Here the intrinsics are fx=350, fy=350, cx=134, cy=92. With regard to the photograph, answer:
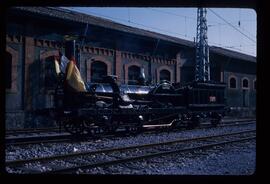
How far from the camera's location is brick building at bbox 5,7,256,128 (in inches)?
669

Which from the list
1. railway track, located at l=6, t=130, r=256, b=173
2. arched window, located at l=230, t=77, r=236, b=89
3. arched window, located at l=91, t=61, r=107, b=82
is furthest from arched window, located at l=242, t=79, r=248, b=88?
railway track, located at l=6, t=130, r=256, b=173

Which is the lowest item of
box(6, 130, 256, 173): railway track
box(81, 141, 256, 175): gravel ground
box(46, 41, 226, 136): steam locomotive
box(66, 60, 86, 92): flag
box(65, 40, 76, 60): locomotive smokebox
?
box(81, 141, 256, 175): gravel ground

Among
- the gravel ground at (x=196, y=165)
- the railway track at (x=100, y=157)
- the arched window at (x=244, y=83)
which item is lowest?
the gravel ground at (x=196, y=165)

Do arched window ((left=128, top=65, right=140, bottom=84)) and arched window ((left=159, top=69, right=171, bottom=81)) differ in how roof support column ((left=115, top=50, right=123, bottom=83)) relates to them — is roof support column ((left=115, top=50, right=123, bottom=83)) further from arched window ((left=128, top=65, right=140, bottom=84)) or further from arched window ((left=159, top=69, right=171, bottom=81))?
arched window ((left=159, top=69, right=171, bottom=81))

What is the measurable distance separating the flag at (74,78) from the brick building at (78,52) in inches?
106

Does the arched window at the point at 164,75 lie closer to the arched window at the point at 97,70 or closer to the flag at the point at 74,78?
the arched window at the point at 97,70

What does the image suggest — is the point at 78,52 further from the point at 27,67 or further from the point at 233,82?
the point at 233,82

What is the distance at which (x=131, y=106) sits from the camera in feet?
46.6

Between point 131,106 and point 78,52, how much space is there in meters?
6.62

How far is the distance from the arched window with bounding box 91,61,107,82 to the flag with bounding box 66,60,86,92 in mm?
7624

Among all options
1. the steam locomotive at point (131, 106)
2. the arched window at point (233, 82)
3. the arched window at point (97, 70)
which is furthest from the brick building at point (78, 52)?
the arched window at point (233, 82)

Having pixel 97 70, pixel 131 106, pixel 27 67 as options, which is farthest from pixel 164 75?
pixel 131 106

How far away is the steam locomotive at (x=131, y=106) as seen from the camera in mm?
12578
